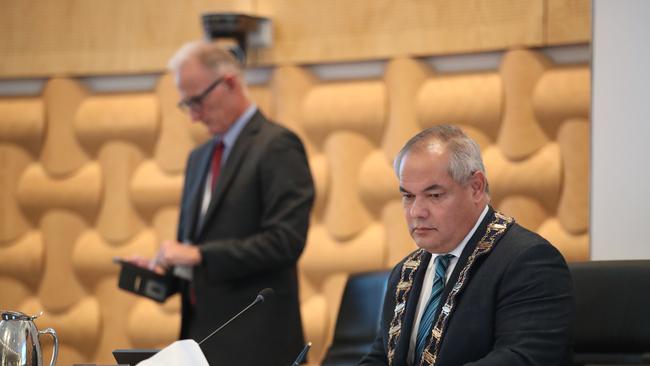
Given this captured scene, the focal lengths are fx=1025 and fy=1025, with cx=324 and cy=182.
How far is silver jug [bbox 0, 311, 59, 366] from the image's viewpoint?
8.25 feet

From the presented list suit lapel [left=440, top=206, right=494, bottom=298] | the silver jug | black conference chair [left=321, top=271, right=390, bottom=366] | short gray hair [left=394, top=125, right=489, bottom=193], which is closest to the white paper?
the silver jug

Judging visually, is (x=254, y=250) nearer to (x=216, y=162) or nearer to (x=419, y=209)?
(x=216, y=162)

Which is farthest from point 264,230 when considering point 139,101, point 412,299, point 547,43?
point 139,101

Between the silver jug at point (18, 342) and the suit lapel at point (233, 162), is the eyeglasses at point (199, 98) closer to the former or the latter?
the suit lapel at point (233, 162)

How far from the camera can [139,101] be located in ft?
17.7

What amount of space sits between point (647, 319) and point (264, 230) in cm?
144

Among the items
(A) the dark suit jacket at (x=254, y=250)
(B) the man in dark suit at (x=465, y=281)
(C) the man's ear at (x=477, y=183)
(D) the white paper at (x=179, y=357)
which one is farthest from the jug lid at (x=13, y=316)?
(C) the man's ear at (x=477, y=183)

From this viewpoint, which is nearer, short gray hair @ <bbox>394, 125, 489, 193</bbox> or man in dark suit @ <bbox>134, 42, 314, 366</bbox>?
short gray hair @ <bbox>394, 125, 489, 193</bbox>

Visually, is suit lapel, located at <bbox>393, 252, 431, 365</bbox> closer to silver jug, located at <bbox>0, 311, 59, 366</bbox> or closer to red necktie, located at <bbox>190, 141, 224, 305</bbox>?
silver jug, located at <bbox>0, 311, 59, 366</bbox>

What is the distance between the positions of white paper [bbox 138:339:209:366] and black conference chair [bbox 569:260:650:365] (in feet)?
3.38

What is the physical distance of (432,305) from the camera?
2617mm

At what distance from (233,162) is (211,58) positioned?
1.40 ft

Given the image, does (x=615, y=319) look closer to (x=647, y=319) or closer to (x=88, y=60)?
(x=647, y=319)

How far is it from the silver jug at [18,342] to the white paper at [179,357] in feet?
1.06
